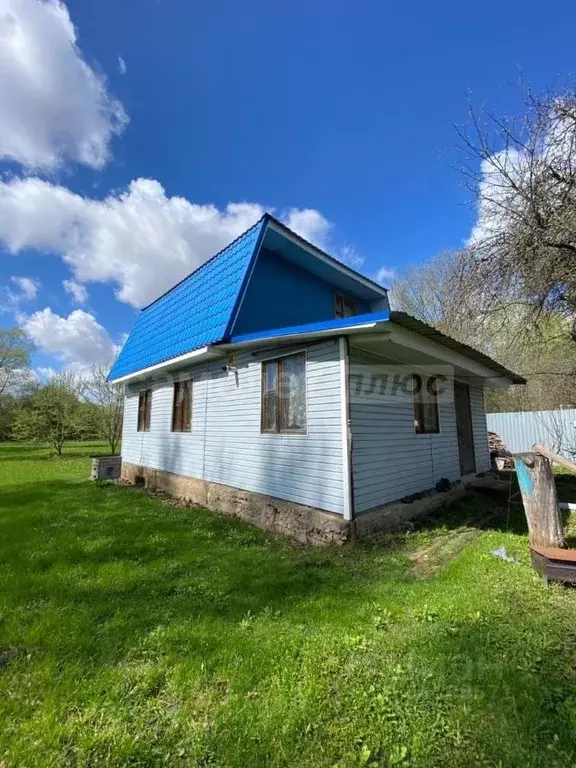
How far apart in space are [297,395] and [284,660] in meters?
3.90

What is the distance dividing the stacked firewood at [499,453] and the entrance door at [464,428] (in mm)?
2830

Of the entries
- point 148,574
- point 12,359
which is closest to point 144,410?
point 148,574

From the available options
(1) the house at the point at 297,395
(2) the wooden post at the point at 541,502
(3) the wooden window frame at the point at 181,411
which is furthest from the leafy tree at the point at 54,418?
(2) the wooden post at the point at 541,502

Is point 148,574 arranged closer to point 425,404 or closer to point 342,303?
point 425,404

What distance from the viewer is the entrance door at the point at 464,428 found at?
29.5 feet

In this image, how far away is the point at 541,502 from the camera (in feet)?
13.3

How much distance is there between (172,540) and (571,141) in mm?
7864

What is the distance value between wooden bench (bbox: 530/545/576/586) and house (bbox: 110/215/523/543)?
7.23 ft

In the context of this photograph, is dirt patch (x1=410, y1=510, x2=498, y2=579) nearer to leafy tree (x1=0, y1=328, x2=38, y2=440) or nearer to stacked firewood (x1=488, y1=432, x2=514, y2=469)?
stacked firewood (x1=488, y1=432, x2=514, y2=469)

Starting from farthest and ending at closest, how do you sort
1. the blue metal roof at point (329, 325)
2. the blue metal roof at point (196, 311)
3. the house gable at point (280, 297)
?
the house gable at point (280, 297), the blue metal roof at point (196, 311), the blue metal roof at point (329, 325)

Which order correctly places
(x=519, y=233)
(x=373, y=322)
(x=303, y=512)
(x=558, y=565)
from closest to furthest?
1. (x=558, y=565)
2. (x=373, y=322)
3. (x=519, y=233)
4. (x=303, y=512)

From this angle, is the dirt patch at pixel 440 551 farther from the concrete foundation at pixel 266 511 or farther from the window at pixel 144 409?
the window at pixel 144 409

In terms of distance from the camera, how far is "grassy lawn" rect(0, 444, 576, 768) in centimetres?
195

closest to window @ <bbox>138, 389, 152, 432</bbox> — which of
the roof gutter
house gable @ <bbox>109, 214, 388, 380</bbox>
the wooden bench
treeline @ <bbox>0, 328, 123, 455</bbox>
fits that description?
the roof gutter
